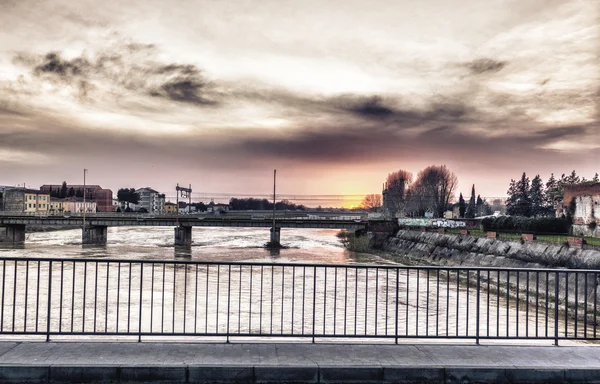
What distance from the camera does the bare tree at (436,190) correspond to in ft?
339

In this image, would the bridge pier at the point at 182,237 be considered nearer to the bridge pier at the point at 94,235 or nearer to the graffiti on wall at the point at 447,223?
the bridge pier at the point at 94,235

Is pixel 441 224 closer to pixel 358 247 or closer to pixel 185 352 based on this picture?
pixel 358 247

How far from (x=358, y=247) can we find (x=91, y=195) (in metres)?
146

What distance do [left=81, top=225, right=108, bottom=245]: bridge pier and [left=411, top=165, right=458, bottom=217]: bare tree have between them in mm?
66341

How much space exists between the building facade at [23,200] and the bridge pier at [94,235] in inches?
3055

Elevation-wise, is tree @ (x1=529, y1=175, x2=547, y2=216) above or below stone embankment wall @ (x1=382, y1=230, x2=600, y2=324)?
above

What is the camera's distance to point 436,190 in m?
104

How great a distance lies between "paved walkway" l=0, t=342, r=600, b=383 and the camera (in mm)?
5586

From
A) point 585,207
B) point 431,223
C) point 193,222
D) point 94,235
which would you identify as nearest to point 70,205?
point 94,235

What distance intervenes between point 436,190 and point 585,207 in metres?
66.9

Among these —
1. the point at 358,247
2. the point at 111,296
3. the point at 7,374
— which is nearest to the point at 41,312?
the point at 111,296

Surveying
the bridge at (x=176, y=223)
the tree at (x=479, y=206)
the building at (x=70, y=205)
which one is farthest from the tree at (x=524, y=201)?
the building at (x=70, y=205)

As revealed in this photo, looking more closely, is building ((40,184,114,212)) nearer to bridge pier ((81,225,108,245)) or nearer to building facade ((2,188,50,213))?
building facade ((2,188,50,213))

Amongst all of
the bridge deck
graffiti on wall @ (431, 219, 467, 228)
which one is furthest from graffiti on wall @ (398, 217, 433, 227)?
the bridge deck
